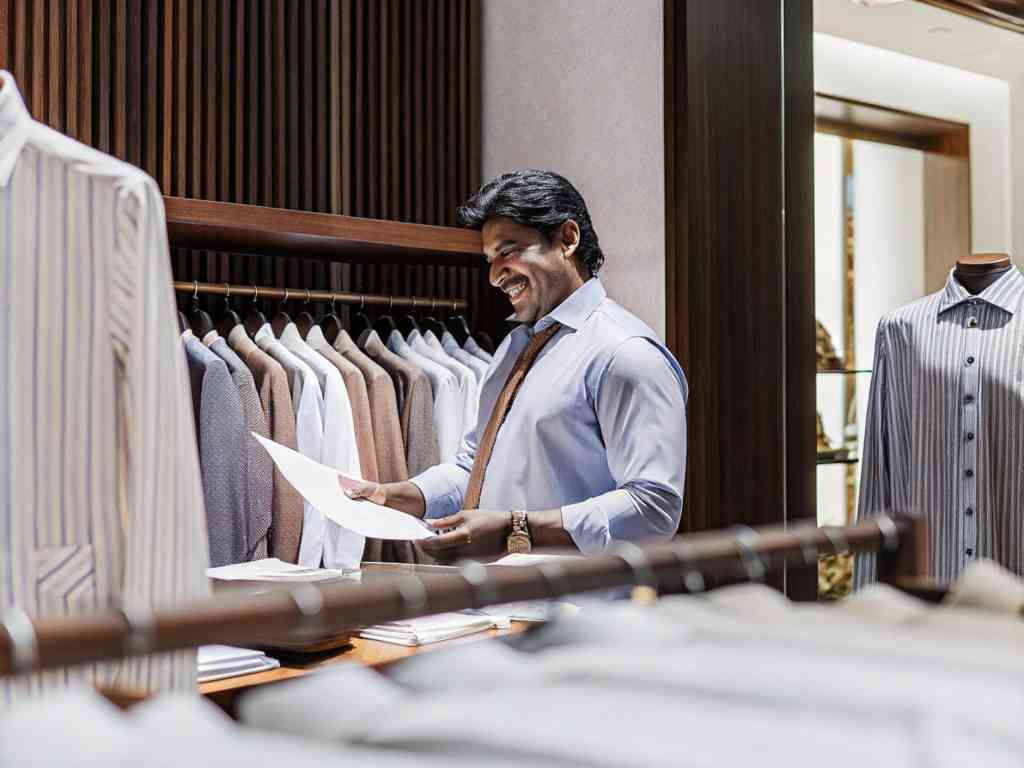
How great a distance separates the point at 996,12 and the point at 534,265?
1.20 meters

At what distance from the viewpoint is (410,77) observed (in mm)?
3957

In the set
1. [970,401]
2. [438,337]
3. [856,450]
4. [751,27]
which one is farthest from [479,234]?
[970,401]

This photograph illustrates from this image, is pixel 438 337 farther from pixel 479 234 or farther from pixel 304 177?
pixel 304 177

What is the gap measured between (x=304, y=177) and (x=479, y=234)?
24.0 inches

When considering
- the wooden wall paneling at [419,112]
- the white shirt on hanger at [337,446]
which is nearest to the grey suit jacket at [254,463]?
the white shirt on hanger at [337,446]

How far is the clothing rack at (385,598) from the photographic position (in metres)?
0.54

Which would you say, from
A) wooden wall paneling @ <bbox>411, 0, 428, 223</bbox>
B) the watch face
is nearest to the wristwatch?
the watch face

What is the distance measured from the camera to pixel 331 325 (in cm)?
355

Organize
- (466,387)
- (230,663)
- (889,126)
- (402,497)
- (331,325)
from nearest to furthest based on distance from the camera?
1. (230,663)
2. (402,497)
3. (889,126)
4. (466,387)
5. (331,325)

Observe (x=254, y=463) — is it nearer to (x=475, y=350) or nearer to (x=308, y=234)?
(x=308, y=234)

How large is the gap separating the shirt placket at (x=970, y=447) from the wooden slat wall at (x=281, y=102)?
76.7 inches

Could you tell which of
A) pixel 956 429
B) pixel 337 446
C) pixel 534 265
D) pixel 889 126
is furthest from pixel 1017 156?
pixel 337 446

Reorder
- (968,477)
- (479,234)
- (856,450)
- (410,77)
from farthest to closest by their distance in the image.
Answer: (410,77) → (479,234) → (856,450) → (968,477)

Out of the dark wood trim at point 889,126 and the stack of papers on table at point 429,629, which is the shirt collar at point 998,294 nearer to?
the dark wood trim at point 889,126
